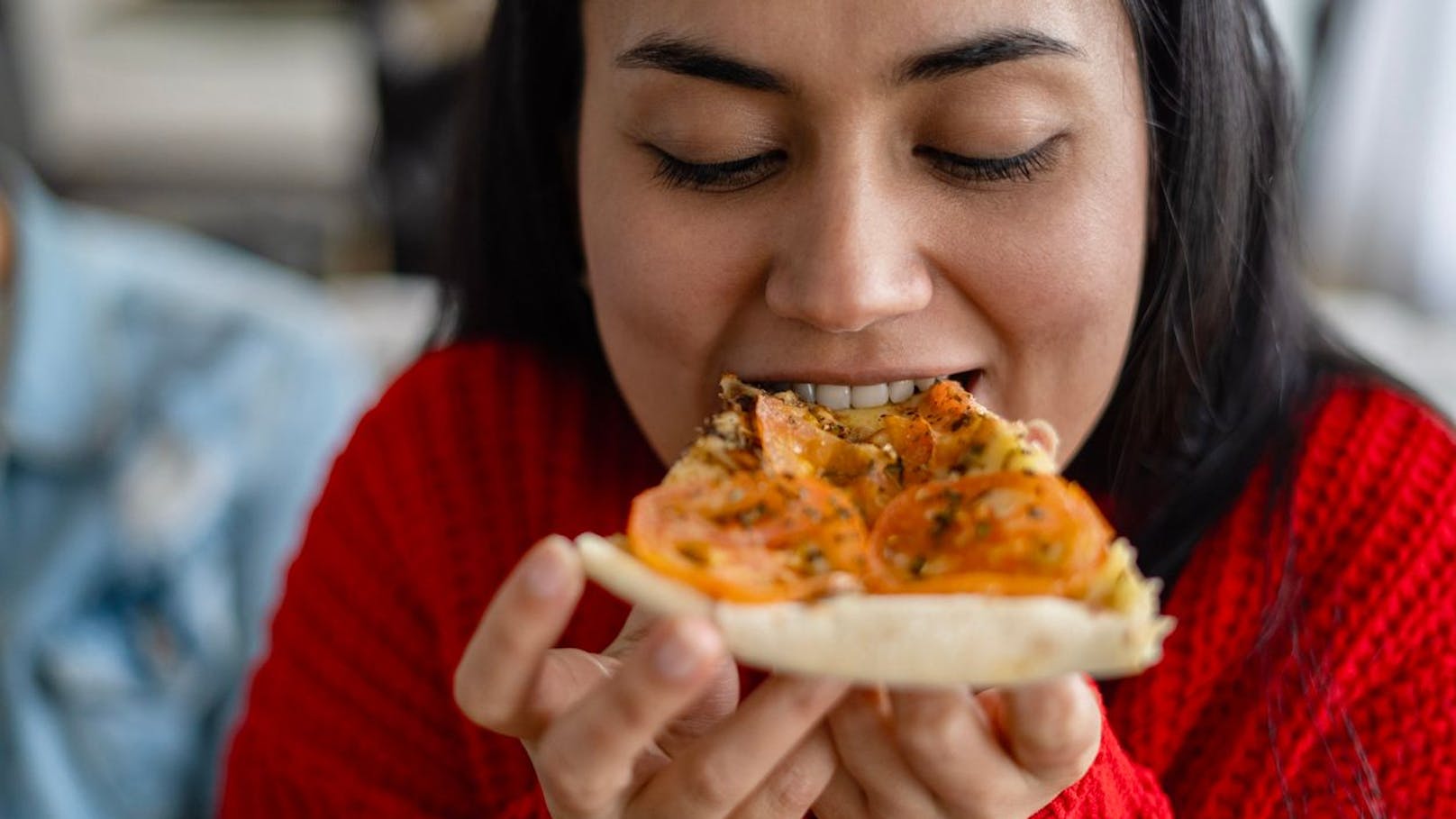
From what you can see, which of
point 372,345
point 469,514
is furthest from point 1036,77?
point 372,345

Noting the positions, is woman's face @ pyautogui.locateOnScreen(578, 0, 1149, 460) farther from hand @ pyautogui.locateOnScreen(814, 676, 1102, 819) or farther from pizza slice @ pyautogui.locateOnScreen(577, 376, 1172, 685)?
hand @ pyautogui.locateOnScreen(814, 676, 1102, 819)

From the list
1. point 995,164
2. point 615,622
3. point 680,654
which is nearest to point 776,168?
point 995,164

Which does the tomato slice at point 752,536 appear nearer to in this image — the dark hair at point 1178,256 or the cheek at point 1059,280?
the cheek at point 1059,280

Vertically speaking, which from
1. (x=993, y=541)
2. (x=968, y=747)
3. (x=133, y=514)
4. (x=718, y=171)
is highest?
(x=718, y=171)

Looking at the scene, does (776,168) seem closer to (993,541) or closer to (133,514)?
(993,541)

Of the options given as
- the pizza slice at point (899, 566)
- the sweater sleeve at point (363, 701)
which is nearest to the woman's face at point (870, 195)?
the pizza slice at point (899, 566)

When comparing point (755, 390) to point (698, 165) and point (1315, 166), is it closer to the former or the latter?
point (698, 165)

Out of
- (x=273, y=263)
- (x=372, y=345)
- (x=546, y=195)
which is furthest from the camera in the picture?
(x=273, y=263)
